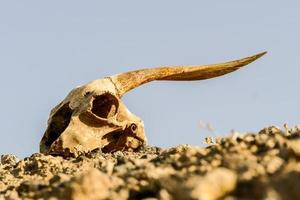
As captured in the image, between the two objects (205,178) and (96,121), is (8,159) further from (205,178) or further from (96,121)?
(205,178)

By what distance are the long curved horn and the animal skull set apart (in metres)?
0.02

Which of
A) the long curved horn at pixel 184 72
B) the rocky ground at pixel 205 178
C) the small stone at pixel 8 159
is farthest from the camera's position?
the long curved horn at pixel 184 72

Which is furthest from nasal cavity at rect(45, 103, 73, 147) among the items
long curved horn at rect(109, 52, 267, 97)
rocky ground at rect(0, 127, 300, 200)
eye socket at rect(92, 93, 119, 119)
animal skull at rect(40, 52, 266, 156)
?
rocky ground at rect(0, 127, 300, 200)

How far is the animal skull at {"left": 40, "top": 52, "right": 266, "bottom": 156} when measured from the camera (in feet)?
31.9

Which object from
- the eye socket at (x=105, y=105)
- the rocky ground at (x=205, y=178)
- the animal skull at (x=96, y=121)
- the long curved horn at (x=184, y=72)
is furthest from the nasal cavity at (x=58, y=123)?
the rocky ground at (x=205, y=178)

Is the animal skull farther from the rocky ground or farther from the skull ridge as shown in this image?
the rocky ground

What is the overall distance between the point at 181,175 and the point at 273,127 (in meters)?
3.82

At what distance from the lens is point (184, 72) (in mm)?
11516

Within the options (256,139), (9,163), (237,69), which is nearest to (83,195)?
(256,139)

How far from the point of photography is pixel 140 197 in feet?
12.1

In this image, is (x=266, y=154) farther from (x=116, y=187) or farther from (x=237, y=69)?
(x=237, y=69)

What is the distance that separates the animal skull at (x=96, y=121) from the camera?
383 inches

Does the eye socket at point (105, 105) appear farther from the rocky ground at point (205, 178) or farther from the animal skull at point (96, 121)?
the rocky ground at point (205, 178)

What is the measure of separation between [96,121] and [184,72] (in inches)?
84.7
